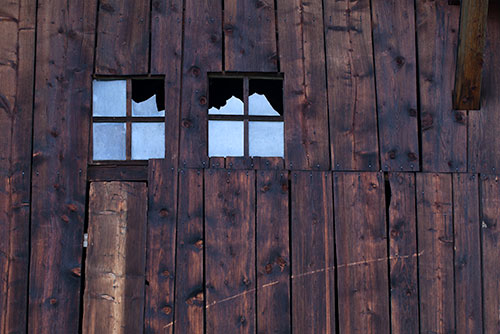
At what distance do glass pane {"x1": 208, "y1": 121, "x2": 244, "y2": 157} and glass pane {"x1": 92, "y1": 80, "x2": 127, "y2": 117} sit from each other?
0.68 m

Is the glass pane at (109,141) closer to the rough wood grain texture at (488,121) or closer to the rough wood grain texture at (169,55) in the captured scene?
the rough wood grain texture at (169,55)

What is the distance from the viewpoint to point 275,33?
473cm

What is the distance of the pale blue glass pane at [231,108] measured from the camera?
15.4 feet

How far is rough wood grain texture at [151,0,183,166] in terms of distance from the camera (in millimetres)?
4574

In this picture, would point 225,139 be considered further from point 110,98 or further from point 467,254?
point 467,254

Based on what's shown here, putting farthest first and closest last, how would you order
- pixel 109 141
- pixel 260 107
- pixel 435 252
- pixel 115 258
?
pixel 260 107, pixel 109 141, pixel 435 252, pixel 115 258

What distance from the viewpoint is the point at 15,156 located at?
14.8 ft

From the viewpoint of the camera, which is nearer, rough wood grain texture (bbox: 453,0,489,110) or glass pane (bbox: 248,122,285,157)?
rough wood grain texture (bbox: 453,0,489,110)

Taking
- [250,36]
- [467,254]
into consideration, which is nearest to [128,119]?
[250,36]

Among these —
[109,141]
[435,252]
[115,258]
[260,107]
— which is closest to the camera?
[115,258]

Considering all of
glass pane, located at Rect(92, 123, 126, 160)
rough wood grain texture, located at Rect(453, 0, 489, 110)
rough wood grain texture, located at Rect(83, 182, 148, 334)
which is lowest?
rough wood grain texture, located at Rect(83, 182, 148, 334)

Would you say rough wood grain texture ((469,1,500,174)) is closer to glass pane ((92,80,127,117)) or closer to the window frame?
the window frame

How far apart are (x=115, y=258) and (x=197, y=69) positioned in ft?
4.92

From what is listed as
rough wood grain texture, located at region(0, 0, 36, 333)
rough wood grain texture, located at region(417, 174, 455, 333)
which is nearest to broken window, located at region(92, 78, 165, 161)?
rough wood grain texture, located at region(0, 0, 36, 333)
